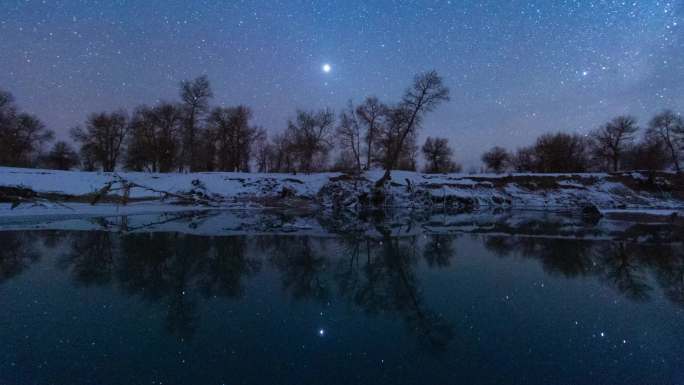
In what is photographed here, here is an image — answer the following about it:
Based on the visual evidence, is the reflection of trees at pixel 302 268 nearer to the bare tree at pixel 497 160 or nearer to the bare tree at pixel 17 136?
the bare tree at pixel 17 136

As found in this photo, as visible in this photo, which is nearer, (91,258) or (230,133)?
(91,258)

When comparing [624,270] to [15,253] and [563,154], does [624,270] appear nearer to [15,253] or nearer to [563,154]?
[15,253]

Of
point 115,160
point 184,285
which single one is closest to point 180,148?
point 115,160

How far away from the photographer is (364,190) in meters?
34.6

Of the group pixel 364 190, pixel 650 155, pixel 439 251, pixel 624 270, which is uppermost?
pixel 650 155

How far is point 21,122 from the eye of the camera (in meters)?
54.5

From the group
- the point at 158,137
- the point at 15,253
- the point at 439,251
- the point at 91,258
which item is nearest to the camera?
the point at 91,258

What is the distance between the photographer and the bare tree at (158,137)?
2034 inches

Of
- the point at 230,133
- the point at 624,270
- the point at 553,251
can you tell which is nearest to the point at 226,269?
the point at 624,270

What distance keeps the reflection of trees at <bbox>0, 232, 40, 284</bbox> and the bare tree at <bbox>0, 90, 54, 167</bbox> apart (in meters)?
54.0

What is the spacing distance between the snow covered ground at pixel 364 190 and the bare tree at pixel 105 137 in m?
25.7

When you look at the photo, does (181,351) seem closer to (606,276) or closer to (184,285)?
(184,285)

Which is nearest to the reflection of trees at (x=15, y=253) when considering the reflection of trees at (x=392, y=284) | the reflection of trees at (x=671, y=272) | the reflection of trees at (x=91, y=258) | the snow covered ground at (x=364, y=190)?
the reflection of trees at (x=91, y=258)

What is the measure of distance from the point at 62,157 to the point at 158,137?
107ft
